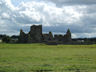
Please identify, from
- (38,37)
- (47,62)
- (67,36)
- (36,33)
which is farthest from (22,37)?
(47,62)

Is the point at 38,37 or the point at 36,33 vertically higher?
A: the point at 36,33

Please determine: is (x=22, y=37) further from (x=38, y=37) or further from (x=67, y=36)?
(x=67, y=36)

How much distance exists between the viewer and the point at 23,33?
159 metres

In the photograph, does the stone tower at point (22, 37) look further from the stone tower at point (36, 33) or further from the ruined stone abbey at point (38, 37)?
the stone tower at point (36, 33)

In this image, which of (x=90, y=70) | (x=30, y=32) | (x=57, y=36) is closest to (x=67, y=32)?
(x=57, y=36)

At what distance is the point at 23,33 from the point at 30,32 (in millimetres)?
9908

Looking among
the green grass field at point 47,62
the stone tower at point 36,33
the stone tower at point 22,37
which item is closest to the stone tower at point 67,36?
the stone tower at point 36,33

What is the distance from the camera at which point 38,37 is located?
162 m

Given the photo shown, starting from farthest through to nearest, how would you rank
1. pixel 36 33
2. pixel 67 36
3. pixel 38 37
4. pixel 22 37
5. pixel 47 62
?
pixel 36 33 < pixel 38 37 < pixel 67 36 < pixel 22 37 < pixel 47 62

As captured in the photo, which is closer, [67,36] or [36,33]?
[67,36]

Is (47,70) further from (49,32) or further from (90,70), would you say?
(49,32)

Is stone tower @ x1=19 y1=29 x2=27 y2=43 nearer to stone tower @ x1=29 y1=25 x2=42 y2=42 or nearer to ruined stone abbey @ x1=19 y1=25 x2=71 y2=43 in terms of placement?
ruined stone abbey @ x1=19 y1=25 x2=71 y2=43

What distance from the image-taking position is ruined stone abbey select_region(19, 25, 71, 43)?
15388 cm

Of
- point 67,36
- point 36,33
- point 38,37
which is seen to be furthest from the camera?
point 36,33
